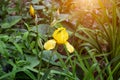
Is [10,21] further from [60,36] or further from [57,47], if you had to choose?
[60,36]

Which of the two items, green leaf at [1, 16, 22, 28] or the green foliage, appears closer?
the green foliage

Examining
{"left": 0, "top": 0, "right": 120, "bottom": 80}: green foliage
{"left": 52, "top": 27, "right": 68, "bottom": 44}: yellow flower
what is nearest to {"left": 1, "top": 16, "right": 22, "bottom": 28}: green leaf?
{"left": 0, "top": 0, "right": 120, "bottom": 80}: green foliage

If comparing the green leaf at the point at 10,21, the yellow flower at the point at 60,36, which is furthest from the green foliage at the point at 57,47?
the yellow flower at the point at 60,36

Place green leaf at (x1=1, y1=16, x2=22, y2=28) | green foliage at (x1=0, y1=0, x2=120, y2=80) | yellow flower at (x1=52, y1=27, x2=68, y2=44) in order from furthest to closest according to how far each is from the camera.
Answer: green leaf at (x1=1, y1=16, x2=22, y2=28) < green foliage at (x1=0, y1=0, x2=120, y2=80) < yellow flower at (x1=52, y1=27, x2=68, y2=44)

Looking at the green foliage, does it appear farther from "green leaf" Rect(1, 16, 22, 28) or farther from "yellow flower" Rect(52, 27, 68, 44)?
"yellow flower" Rect(52, 27, 68, 44)

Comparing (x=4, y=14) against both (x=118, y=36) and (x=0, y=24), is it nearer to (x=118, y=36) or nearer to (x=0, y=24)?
(x=0, y=24)

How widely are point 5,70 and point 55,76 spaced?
0.35 m

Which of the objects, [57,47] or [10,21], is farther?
[10,21]

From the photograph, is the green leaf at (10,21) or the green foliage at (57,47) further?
the green leaf at (10,21)

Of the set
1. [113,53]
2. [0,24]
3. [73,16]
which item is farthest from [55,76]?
[73,16]

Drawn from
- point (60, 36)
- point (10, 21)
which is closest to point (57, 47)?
point (60, 36)

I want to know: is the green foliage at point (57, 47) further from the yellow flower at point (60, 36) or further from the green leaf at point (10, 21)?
the yellow flower at point (60, 36)

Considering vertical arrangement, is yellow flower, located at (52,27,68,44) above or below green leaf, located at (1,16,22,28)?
above

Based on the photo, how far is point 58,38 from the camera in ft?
6.10
